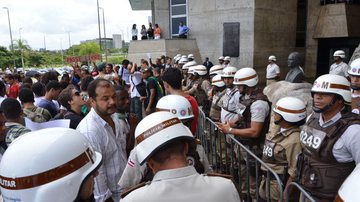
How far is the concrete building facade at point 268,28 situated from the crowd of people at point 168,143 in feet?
37.8

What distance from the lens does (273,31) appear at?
17281 millimetres

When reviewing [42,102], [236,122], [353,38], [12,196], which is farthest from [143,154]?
[353,38]

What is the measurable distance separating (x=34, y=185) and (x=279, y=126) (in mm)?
2689

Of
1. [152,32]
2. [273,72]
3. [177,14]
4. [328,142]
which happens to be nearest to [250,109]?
[328,142]

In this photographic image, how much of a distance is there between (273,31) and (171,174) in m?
17.3

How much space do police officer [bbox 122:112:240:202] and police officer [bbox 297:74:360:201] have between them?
148cm

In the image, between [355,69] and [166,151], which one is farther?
[355,69]

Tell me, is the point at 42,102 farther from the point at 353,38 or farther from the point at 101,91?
the point at 353,38

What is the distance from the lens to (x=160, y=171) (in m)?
1.50

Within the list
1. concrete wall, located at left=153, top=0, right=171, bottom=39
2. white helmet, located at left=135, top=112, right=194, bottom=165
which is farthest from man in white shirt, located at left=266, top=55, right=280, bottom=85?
concrete wall, located at left=153, top=0, right=171, bottom=39

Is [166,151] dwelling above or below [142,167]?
above

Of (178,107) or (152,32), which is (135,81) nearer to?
(178,107)

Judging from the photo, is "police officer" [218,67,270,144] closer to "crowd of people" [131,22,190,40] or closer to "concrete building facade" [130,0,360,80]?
"concrete building facade" [130,0,360,80]

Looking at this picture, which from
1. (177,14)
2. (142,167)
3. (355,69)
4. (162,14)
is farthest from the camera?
(162,14)
